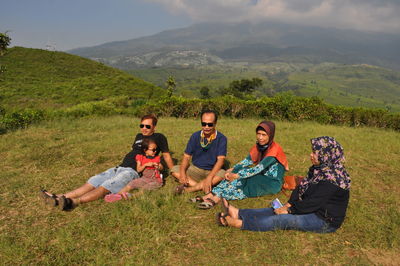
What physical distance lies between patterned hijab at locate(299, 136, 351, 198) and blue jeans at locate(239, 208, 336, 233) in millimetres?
603

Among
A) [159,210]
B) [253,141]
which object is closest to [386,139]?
[253,141]

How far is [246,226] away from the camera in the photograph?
4020 mm

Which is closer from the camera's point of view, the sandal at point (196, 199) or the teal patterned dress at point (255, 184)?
the sandal at point (196, 199)

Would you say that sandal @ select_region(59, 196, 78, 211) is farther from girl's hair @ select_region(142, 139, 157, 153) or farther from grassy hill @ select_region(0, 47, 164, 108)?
grassy hill @ select_region(0, 47, 164, 108)

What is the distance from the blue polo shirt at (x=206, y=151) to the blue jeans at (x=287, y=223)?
5.64 ft

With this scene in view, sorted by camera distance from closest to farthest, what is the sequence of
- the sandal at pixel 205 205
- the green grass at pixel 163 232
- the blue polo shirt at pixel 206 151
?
the green grass at pixel 163 232, the sandal at pixel 205 205, the blue polo shirt at pixel 206 151

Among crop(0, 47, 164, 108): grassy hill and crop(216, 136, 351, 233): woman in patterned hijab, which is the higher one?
crop(0, 47, 164, 108): grassy hill

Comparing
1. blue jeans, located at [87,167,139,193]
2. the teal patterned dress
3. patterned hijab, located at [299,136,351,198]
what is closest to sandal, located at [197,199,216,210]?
the teal patterned dress

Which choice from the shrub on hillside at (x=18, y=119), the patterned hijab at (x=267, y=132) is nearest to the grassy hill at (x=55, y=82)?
the shrub on hillside at (x=18, y=119)

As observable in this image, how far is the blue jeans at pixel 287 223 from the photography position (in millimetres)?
3920

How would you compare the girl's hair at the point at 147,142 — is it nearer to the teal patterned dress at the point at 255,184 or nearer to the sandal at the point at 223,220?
the teal patterned dress at the point at 255,184

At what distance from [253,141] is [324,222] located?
547 cm

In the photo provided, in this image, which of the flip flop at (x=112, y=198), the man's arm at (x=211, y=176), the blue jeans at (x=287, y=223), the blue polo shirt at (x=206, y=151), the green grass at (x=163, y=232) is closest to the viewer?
the green grass at (x=163, y=232)

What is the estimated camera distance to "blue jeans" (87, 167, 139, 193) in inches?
196
